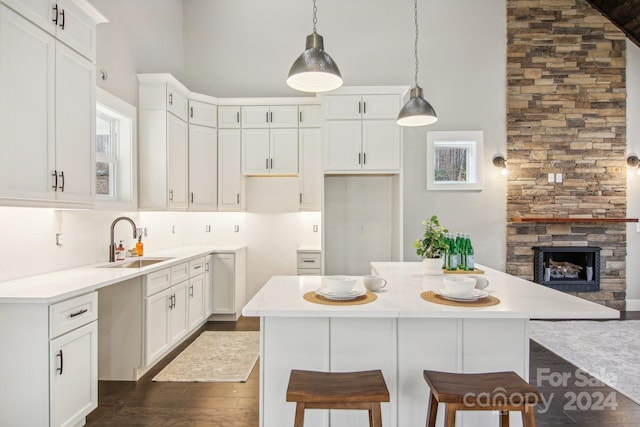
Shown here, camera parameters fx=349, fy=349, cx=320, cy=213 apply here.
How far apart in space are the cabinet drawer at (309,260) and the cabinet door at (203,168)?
4.32 feet

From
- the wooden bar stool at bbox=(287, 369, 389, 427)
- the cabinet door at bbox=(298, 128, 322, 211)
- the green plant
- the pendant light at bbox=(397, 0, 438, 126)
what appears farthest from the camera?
the cabinet door at bbox=(298, 128, 322, 211)

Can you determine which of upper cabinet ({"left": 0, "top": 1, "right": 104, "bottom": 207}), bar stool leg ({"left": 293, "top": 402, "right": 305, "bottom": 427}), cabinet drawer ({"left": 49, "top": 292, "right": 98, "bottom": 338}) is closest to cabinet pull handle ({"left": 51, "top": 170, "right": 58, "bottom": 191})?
upper cabinet ({"left": 0, "top": 1, "right": 104, "bottom": 207})

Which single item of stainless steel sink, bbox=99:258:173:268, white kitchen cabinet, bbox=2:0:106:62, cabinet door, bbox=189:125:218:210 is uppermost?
white kitchen cabinet, bbox=2:0:106:62

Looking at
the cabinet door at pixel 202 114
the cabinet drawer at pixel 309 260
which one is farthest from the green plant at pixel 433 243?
the cabinet door at pixel 202 114

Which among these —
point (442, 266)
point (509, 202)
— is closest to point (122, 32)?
point (442, 266)

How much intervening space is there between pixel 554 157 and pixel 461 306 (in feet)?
13.6

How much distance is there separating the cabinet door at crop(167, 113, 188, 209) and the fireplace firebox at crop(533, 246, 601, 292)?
4.63 metres

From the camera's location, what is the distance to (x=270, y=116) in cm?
450

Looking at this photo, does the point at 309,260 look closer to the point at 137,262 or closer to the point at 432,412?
the point at 137,262

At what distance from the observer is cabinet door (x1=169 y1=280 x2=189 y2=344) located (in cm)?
331

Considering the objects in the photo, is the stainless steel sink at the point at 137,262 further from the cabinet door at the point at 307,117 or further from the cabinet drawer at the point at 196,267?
the cabinet door at the point at 307,117

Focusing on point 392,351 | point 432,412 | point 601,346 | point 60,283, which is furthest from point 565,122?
point 60,283

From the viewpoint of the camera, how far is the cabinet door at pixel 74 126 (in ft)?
7.34

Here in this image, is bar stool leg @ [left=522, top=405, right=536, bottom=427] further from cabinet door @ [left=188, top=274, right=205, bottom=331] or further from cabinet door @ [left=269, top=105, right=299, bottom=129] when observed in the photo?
cabinet door @ [left=269, top=105, right=299, bottom=129]
